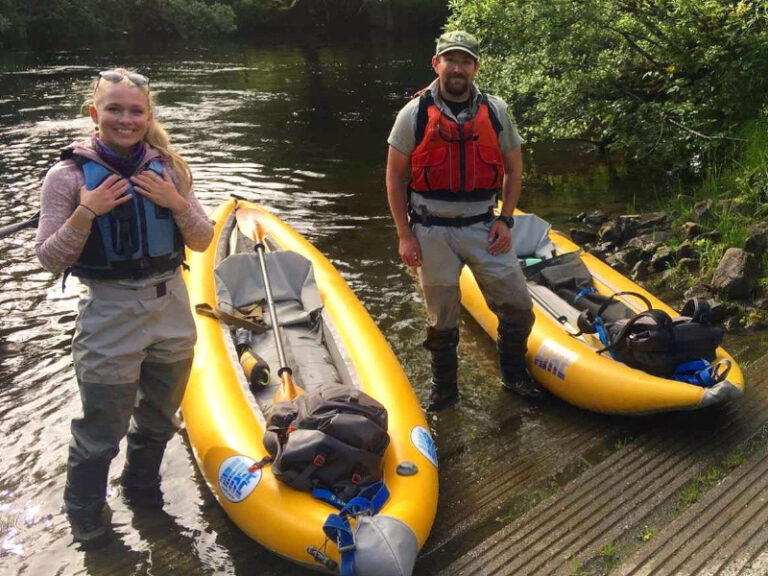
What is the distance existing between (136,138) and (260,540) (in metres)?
1.55

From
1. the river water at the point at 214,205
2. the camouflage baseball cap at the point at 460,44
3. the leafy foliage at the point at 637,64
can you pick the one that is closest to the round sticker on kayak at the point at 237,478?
the river water at the point at 214,205

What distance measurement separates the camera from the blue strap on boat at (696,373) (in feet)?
11.3

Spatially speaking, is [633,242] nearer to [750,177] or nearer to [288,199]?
[750,177]

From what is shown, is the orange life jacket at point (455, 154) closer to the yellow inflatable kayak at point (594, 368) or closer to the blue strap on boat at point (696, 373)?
the yellow inflatable kayak at point (594, 368)

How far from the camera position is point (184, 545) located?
2.99m

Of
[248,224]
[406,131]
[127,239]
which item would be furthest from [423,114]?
[248,224]

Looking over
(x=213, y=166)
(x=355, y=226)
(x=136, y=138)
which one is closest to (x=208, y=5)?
(x=213, y=166)

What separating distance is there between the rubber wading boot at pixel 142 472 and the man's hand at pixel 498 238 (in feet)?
5.74

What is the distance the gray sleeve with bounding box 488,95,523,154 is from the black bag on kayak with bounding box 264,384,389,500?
1464mm

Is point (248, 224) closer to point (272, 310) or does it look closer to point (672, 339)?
point (272, 310)

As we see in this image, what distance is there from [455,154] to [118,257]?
159 cm

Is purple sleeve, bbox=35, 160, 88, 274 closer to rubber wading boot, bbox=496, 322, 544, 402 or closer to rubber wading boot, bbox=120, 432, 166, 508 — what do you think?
rubber wading boot, bbox=120, 432, 166, 508

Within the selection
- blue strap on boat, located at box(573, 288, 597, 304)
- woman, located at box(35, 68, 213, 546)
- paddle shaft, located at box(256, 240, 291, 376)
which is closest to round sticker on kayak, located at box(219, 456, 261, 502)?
woman, located at box(35, 68, 213, 546)

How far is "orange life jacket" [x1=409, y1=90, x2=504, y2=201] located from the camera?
338 centimetres
